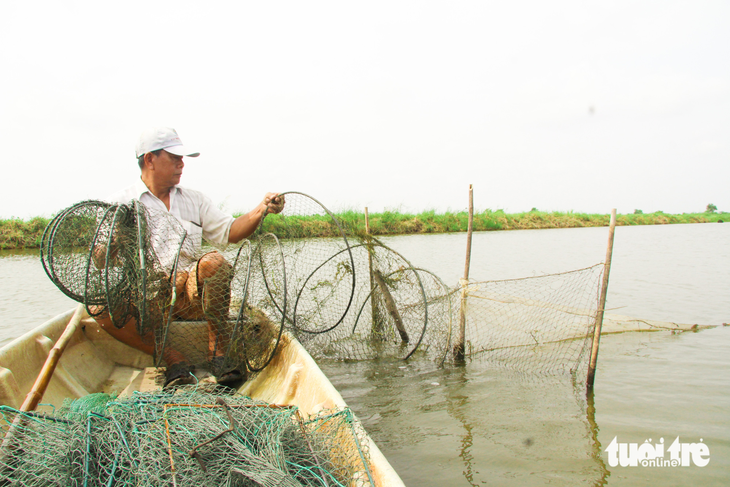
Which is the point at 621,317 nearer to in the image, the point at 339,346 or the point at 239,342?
the point at 339,346

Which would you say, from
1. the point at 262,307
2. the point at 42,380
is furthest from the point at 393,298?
the point at 42,380

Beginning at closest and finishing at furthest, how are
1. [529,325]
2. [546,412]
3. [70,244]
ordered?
1. [70,244]
2. [546,412]
3. [529,325]

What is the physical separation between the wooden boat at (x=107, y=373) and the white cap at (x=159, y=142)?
4.09 feet

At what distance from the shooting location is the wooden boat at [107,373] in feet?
6.95

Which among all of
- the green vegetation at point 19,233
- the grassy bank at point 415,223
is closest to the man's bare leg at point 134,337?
the grassy bank at point 415,223

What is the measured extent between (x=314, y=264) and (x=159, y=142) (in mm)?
1710

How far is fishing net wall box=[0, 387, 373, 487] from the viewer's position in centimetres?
123

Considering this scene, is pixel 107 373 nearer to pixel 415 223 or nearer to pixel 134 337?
pixel 134 337

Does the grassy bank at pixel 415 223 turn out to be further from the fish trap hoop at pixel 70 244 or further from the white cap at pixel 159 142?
the fish trap hoop at pixel 70 244

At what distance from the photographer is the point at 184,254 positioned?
2.62 meters

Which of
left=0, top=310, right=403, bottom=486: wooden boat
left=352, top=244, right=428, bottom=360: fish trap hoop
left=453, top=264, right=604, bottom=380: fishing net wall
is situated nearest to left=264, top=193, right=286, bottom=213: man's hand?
left=0, top=310, right=403, bottom=486: wooden boat

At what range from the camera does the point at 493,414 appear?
3.05 meters

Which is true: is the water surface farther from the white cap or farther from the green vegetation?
the green vegetation

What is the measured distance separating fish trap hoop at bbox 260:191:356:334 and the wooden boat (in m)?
0.51
